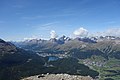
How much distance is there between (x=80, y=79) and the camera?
78250 millimetres

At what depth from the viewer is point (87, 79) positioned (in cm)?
7894

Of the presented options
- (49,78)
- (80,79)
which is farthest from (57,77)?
(80,79)

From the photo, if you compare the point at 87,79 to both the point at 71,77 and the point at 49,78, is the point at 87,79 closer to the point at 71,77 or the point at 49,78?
the point at 71,77

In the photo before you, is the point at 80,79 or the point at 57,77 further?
the point at 57,77

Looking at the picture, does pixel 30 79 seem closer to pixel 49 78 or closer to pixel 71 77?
pixel 49 78

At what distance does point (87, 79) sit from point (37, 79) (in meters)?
17.6

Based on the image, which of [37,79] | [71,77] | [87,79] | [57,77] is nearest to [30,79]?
[37,79]

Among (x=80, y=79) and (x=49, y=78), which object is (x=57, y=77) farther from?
(x=80, y=79)

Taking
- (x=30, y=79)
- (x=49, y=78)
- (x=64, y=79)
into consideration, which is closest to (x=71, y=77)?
(x=64, y=79)

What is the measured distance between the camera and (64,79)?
79875 millimetres

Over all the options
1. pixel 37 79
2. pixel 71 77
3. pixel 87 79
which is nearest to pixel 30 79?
pixel 37 79

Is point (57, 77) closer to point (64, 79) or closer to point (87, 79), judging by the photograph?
point (64, 79)

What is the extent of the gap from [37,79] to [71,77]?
12.1m

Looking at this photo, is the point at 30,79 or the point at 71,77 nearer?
the point at 71,77
